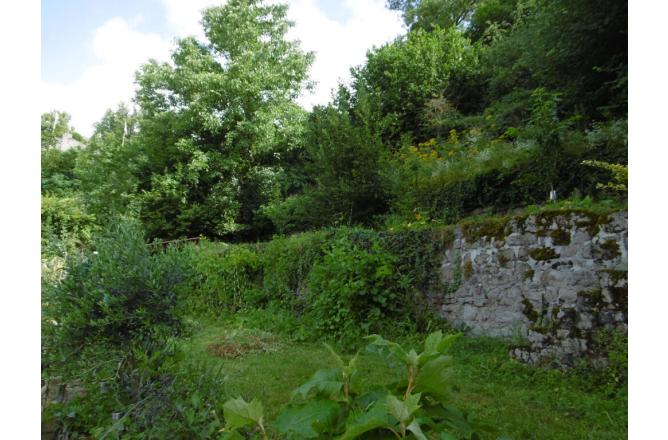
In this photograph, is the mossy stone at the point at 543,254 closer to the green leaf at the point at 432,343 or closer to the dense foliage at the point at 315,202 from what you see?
the dense foliage at the point at 315,202

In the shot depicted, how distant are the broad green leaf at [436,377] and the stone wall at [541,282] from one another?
361cm

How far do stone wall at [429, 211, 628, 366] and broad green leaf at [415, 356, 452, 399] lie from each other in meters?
3.61

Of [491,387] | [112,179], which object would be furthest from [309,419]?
[112,179]

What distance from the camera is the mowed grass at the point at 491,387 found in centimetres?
296

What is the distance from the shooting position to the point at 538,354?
405cm

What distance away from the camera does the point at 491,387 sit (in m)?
3.80

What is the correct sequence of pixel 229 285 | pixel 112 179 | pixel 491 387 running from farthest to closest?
pixel 112 179 → pixel 229 285 → pixel 491 387

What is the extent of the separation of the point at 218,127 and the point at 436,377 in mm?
16719

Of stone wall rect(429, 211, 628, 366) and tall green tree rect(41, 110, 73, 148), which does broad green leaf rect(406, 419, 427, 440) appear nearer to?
stone wall rect(429, 211, 628, 366)

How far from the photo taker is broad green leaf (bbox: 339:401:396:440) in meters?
0.64

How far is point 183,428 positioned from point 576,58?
8801 mm

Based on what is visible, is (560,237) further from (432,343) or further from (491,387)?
(432,343)

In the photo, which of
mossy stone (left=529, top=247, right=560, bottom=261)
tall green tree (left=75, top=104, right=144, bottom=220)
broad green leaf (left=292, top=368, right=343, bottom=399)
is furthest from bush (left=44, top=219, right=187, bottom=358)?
tall green tree (left=75, top=104, right=144, bottom=220)
